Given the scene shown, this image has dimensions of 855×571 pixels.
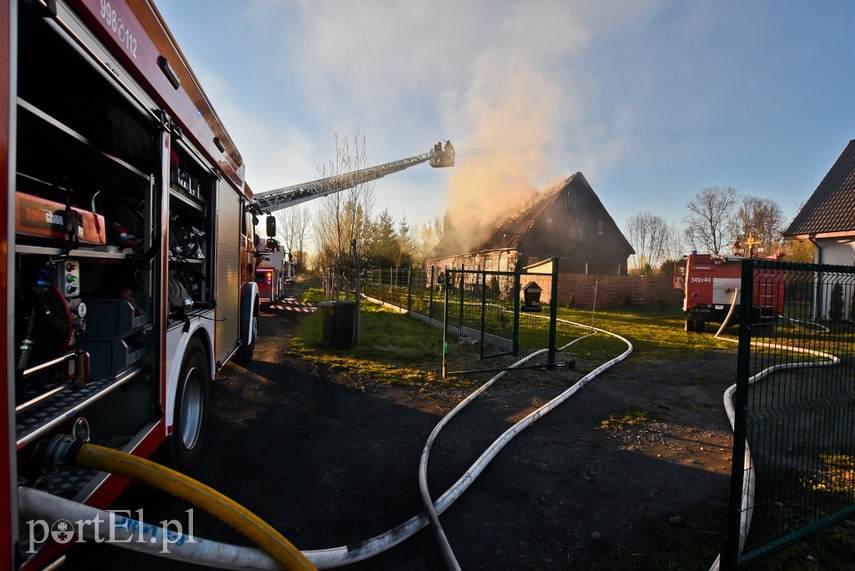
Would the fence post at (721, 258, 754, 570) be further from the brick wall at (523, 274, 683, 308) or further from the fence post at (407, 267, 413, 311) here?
the brick wall at (523, 274, 683, 308)

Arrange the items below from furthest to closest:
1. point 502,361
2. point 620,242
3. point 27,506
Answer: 1. point 620,242
2. point 502,361
3. point 27,506

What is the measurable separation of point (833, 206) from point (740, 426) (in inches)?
772

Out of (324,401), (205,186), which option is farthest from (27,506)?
(324,401)

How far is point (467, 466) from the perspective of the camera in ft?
12.7

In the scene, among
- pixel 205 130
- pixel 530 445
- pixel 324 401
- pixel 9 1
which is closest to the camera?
pixel 9 1

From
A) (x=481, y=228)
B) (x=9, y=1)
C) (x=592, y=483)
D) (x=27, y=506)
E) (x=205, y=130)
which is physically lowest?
(x=592, y=483)

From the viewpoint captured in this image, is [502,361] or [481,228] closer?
[502,361]

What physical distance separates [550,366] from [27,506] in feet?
23.2

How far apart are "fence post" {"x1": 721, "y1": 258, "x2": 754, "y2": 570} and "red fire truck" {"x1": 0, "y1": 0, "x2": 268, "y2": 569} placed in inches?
123

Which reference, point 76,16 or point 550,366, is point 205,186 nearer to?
point 76,16

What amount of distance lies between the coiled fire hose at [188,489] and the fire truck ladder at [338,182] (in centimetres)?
693

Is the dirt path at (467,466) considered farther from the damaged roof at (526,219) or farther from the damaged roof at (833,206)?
the damaged roof at (526,219)

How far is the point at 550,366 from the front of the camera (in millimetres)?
7590

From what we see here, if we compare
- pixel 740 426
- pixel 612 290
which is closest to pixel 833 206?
pixel 612 290
